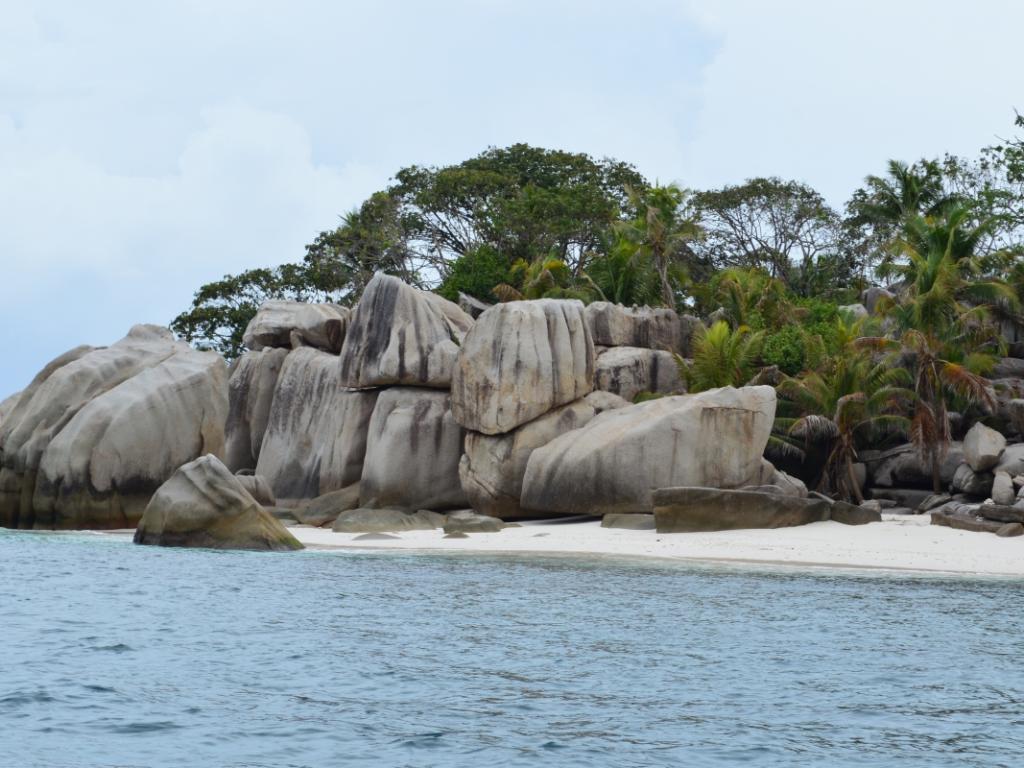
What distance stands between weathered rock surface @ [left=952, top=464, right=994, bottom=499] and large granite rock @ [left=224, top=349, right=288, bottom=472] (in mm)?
17810

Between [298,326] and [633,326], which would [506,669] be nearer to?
[633,326]

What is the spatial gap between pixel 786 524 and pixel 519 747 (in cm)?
1646

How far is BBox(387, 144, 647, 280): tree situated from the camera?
158 ft

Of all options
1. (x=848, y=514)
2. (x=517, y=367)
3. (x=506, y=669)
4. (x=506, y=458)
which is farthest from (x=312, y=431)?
(x=506, y=669)

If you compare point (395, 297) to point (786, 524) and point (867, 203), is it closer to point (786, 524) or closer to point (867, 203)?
point (786, 524)

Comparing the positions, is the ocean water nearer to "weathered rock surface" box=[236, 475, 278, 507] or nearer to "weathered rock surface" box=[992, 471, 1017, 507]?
"weathered rock surface" box=[992, 471, 1017, 507]

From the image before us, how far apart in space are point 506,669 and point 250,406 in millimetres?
24946

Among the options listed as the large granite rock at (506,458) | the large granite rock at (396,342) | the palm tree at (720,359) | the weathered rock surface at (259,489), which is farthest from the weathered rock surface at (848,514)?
the weathered rock surface at (259,489)

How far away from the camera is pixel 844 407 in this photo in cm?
2989

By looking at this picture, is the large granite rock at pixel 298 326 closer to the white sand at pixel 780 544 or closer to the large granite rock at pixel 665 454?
the white sand at pixel 780 544

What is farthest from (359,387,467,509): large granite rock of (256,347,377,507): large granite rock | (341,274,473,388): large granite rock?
(256,347,377,507): large granite rock

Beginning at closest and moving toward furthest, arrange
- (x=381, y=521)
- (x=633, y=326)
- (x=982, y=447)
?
(x=381, y=521)
(x=982, y=447)
(x=633, y=326)

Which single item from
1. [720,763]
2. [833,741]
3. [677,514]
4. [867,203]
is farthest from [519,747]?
[867,203]

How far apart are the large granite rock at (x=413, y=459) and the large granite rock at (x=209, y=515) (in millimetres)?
6496
